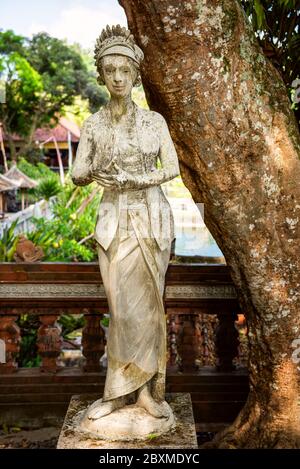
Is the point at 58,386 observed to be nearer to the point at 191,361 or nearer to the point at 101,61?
the point at 191,361

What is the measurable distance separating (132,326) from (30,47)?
86.3 ft

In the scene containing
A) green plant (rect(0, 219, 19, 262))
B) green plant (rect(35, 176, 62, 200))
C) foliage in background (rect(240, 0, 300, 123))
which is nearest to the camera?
foliage in background (rect(240, 0, 300, 123))

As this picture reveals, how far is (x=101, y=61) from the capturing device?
2.79m

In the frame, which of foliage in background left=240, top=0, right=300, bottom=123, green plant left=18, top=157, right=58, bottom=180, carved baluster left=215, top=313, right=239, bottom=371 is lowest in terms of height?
carved baluster left=215, top=313, right=239, bottom=371

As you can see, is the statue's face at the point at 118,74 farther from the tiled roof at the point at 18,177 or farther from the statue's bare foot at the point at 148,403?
the tiled roof at the point at 18,177

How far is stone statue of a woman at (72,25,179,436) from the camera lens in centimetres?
287

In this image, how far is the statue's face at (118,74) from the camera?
275 cm

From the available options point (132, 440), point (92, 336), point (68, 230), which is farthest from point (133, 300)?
point (68, 230)

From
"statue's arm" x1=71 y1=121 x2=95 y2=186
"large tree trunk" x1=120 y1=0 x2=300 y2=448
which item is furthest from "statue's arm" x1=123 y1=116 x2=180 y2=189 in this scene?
"large tree trunk" x1=120 y1=0 x2=300 y2=448

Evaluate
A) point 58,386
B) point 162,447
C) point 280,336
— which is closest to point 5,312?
point 58,386

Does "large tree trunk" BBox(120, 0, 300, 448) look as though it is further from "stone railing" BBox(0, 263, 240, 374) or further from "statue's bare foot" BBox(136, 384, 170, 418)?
"statue's bare foot" BBox(136, 384, 170, 418)

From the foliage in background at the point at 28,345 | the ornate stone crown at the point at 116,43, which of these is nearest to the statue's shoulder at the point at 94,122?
the ornate stone crown at the point at 116,43

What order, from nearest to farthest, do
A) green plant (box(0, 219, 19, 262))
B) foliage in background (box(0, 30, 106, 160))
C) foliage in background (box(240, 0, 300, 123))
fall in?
foliage in background (box(240, 0, 300, 123)) < green plant (box(0, 219, 19, 262)) < foliage in background (box(0, 30, 106, 160))
